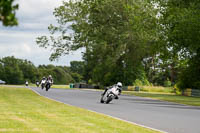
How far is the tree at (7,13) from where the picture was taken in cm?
400

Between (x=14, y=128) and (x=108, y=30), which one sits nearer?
(x=14, y=128)

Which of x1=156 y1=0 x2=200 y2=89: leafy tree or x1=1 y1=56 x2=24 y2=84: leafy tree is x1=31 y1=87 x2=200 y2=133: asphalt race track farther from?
x1=1 y1=56 x2=24 y2=84: leafy tree

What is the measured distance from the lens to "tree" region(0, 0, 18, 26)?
157 inches

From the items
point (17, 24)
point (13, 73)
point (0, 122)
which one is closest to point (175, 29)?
point (0, 122)

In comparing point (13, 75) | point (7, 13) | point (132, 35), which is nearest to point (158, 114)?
point (7, 13)

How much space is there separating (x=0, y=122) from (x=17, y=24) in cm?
787

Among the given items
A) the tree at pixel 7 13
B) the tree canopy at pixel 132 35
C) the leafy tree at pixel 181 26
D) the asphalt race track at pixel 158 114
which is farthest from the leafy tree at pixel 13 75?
the tree at pixel 7 13

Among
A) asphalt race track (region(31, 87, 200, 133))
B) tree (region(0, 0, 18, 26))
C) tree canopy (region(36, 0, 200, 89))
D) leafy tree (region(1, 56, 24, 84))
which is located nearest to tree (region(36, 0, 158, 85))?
tree canopy (region(36, 0, 200, 89))

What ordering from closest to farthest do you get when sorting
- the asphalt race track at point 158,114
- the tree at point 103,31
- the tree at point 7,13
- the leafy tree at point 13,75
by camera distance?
the tree at point 7,13 < the asphalt race track at point 158,114 < the tree at point 103,31 < the leafy tree at point 13,75

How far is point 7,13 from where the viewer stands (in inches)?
158

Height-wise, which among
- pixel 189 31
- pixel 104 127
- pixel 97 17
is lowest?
pixel 104 127

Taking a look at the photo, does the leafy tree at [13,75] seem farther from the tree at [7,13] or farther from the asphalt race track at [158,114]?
the tree at [7,13]

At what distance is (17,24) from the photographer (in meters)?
4.14

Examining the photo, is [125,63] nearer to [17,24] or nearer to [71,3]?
[71,3]
